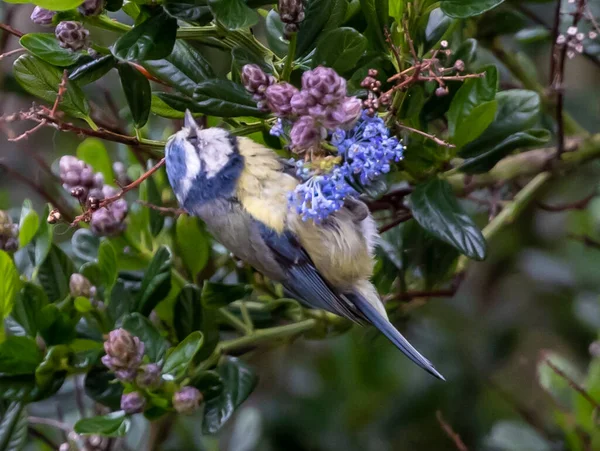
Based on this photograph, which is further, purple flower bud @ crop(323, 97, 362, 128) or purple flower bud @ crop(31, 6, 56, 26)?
purple flower bud @ crop(31, 6, 56, 26)

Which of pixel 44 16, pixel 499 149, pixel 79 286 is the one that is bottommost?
pixel 79 286

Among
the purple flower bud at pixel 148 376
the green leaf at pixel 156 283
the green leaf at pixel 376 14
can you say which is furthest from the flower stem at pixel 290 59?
the purple flower bud at pixel 148 376

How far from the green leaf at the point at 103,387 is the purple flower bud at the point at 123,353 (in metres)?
0.16

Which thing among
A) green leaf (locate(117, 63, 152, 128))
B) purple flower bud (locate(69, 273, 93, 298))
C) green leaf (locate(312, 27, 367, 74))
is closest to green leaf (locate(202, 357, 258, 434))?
purple flower bud (locate(69, 273, 93, 298))

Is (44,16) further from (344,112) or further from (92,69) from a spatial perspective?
(344,112)

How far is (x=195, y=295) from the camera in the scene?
143cm

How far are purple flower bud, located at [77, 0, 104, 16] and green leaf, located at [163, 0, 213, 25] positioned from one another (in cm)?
10

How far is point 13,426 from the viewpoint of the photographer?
141 centimetres

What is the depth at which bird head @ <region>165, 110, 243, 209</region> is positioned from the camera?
135 cm

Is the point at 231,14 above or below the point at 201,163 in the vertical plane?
above

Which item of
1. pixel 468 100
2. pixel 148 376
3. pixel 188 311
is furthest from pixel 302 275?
pixel 468 100

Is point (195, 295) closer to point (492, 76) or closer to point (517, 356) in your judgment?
point (492, 76)

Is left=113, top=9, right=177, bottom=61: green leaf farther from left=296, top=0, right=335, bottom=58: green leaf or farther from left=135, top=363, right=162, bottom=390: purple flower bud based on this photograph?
left=135, top=363, right=162, bottom=390: purple flower bud

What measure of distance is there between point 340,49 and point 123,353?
0.61 metres
